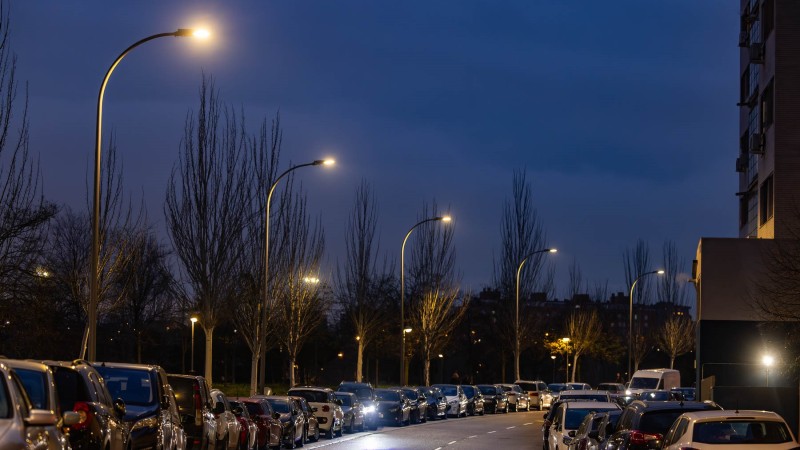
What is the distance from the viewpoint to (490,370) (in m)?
110

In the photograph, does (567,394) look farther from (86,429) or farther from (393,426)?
(86,429)

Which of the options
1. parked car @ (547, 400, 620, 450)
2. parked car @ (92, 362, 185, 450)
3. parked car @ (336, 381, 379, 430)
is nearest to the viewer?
parked car @ (92, 362, 185, 450)

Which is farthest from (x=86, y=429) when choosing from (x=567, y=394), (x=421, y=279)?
(x=421, y=279)

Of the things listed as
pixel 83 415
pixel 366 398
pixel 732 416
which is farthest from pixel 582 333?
pixel 83 415

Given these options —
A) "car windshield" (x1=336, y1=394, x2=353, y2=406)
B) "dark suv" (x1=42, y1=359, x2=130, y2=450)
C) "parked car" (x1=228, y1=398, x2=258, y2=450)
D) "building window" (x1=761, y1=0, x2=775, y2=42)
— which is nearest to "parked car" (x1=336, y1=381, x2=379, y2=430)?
"car windshield" (x1=336, y1=394, x2=353, y2=406)

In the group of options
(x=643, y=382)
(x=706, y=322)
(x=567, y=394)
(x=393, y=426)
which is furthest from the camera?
(x=643, y=382)

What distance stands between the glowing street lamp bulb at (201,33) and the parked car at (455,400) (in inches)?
1536

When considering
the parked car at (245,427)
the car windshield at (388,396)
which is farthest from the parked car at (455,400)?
the parked car at (245,427)

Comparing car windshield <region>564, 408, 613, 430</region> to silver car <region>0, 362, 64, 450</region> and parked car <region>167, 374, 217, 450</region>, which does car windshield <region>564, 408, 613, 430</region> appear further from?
silver car <region>0, 362, 64, 450</region>

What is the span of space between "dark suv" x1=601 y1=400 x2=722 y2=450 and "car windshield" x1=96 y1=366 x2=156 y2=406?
7095mm

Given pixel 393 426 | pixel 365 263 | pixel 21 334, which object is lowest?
pixel 393 426

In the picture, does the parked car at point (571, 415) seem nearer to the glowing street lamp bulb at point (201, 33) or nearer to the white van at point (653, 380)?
the glowing street lamp bulb at point (201, 33)

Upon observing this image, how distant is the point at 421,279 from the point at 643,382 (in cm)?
2876

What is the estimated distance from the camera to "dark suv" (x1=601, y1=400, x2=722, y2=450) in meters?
19.1
